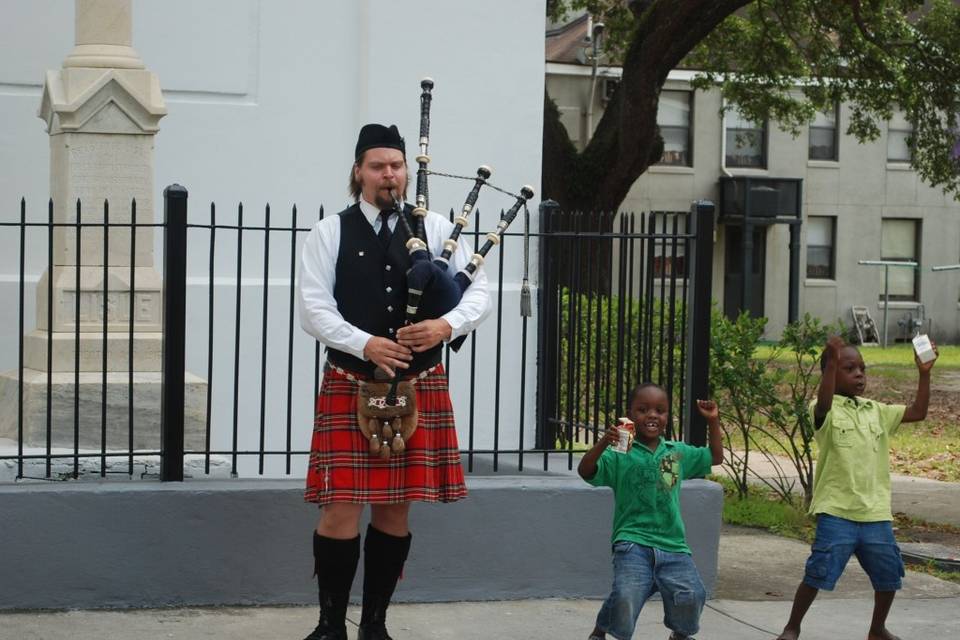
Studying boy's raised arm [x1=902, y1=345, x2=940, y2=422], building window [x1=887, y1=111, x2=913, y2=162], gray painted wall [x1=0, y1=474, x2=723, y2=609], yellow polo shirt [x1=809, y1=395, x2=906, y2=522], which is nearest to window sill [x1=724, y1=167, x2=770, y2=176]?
building window [x1=887, y1=111, x2=913, y2=162]

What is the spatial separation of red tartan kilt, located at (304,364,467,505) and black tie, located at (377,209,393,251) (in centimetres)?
48

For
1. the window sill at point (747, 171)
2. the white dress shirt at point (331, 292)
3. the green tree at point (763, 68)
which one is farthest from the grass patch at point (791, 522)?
the window sill at point (747, 171)

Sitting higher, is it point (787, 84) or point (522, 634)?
point (787, 84)

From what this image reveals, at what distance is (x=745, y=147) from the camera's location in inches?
1355

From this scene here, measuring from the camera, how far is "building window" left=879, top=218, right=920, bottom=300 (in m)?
36.0

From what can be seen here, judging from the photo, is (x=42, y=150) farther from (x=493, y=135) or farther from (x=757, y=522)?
(x=757, y=522)

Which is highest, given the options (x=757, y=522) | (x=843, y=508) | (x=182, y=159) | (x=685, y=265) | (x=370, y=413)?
(x=182, y=159)

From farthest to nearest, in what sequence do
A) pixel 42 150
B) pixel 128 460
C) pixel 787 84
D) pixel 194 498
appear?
pixel 787 84 < pixel 42 150 < pixel 128 460 < pixel 194 498

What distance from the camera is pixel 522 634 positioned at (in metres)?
6.14

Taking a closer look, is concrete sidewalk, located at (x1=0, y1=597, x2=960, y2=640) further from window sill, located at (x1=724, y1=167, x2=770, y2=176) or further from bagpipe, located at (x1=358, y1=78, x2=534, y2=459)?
window sill, located at (x1=724, y1=167, x2=770, y2=176)

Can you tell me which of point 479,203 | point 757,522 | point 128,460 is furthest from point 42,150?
point 757,522

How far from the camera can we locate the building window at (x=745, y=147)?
1348 inches

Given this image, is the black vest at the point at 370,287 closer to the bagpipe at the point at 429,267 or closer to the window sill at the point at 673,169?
the bagpipe at the point at 429,267

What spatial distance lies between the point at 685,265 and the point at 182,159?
13.1 ft
